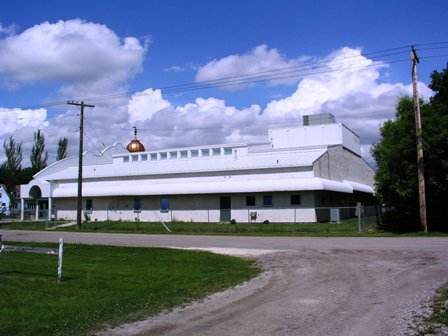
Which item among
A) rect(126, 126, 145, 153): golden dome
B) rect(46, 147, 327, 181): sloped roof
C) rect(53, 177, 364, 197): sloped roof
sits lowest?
rect(53, 177, 364, 197): sloped roof

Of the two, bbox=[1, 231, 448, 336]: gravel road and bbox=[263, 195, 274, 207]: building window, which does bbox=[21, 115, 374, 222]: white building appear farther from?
bbox=[1, 231, 448, 336]: gravel road

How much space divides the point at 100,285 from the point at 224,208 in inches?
1318

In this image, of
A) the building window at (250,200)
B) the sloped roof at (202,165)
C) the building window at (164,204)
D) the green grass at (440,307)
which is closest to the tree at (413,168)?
the sloped roof at (202,165)

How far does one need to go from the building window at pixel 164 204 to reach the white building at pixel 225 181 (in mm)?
98

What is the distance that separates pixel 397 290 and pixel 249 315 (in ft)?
12.5

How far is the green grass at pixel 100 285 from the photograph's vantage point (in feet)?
28.6

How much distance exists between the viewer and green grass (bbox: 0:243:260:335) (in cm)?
871

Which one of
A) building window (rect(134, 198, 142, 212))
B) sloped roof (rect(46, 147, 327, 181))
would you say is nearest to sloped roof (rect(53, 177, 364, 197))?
sloped roof (rect(46, 147, 327, 181))

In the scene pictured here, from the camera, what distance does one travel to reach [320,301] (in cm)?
980

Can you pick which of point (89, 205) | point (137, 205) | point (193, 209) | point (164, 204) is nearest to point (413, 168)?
point (193, 209)

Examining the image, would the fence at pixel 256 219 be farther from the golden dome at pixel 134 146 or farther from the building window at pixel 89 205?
the golden dome at pixel 134 146

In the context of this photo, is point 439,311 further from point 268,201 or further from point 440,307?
point 268,201

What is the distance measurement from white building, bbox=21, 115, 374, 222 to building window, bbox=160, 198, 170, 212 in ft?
0.32

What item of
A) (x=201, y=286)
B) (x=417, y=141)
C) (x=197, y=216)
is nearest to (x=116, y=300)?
(x=201, y=286)
